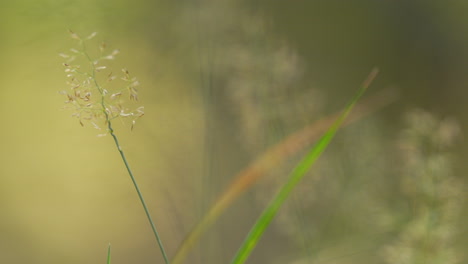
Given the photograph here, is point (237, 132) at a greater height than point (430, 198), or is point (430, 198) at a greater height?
point (237, 132)

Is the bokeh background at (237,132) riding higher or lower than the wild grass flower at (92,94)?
higher

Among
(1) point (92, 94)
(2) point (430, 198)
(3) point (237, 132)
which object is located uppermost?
(3) point (237, 132)

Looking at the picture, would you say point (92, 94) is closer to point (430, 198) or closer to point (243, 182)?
point (243, 182)

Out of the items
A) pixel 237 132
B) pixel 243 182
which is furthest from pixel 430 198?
pixel 237 132

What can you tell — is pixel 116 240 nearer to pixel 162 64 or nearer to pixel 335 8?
pixel 335 8

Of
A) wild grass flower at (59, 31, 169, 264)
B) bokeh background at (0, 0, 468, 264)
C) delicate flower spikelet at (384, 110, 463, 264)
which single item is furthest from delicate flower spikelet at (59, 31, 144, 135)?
delicate flower spikelet at (384, 110, 463, 264)

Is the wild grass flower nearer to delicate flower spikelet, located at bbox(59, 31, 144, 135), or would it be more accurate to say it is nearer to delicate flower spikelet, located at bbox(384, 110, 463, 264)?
delicate flower spikelet, located at bbox(59, 31, 144, 135)

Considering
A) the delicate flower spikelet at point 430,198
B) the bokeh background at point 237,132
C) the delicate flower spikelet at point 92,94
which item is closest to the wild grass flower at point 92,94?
the delicate flower spikelet at point 92,94

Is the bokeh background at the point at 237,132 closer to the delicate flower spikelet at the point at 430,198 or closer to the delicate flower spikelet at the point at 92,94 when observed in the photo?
the delicate flower spikelet at the point at 430,198
